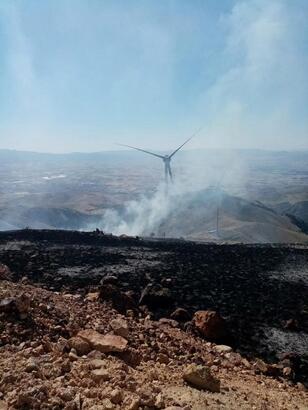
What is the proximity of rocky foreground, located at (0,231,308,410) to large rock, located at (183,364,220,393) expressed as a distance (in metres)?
0.02

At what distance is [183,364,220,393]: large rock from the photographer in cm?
839

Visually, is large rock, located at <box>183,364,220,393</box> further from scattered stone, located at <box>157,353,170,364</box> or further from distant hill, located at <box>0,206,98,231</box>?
distant hill, located at <box>0,206,98,231</box>

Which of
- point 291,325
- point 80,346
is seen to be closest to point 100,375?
point 80,346

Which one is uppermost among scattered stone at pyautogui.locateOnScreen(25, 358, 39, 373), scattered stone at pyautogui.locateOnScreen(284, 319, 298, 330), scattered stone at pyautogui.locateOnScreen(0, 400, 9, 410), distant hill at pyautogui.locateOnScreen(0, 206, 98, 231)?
scattered stone at pyautogui.locateOnScreen(25, 358, 39, 373)

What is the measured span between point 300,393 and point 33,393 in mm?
6029

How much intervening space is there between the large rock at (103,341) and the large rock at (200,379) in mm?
1385

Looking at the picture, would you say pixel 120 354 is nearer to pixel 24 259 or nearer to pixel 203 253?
pixel 24 259

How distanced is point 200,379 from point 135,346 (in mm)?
1920

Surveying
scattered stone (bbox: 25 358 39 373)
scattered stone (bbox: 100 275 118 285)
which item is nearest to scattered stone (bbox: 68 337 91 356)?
scattered stone (bbox: 25 358 39 373)

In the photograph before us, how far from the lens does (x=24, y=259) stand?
21641 mm

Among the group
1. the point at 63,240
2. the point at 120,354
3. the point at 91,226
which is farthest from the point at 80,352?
the point at 91,226

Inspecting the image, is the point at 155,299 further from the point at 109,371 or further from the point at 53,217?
the point at 53,217

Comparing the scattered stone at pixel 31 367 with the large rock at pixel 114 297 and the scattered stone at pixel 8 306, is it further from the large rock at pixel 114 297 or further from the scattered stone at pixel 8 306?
the large rock at pixel 114 297

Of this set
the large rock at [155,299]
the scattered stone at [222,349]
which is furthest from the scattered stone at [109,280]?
the scattered stone at [222,349]
